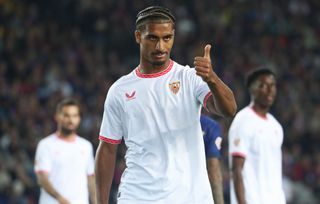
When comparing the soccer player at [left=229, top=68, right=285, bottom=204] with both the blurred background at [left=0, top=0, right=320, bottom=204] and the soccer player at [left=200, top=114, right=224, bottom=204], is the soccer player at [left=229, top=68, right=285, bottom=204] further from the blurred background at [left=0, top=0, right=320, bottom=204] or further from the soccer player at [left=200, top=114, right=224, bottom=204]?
the blurred background at [left=0, top=0, right=320, bottom=204]

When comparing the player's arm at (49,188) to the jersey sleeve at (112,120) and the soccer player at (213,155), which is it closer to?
the soccer player at (213,155)

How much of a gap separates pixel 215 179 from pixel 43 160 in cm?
334

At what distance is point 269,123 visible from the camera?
8859 mm

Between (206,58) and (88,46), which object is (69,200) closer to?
(206,58)

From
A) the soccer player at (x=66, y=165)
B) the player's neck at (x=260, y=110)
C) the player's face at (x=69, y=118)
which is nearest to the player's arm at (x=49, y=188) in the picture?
the soccer player at (x=66, y=165)

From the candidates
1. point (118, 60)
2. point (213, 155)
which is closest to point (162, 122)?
point (213, 155)

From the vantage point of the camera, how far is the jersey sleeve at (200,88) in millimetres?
5828

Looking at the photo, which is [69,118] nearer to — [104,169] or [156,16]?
[104,169]

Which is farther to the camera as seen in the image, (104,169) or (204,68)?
(104,169)

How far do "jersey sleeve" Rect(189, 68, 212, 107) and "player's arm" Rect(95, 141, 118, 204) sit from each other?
86 cm

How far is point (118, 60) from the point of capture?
18.4 meters

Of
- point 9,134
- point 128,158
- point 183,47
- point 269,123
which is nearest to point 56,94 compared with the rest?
point 9,134

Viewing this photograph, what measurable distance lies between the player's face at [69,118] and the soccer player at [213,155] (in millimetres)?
3172

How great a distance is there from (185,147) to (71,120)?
186 inches
